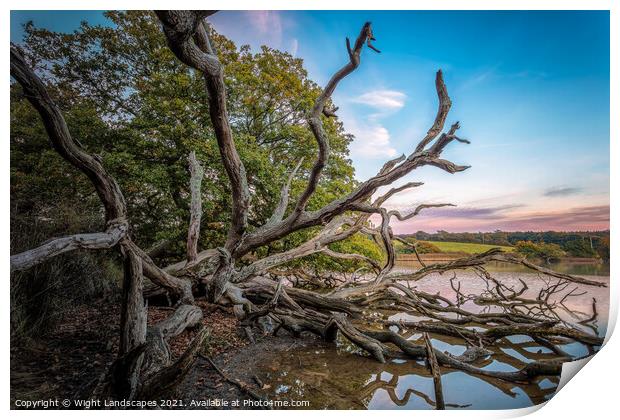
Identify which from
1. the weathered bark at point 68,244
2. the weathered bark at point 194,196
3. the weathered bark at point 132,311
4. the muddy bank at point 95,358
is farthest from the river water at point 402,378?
the weathered bark at point 194,196

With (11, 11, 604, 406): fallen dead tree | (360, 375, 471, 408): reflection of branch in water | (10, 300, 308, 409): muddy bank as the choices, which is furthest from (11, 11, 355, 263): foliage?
(360, 375, 471, 408): reflection of branch in water

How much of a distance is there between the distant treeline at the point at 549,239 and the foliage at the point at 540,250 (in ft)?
0.15

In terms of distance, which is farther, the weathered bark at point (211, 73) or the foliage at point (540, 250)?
the foliage at point (540, 250)

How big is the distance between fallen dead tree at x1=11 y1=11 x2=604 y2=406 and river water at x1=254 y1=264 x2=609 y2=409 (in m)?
0.13

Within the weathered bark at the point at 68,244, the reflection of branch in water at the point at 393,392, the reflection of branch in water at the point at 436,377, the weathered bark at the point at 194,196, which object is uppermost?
the weathered bark at the point at 194,196

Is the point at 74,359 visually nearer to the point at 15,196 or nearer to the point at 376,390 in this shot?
the point at 15,196

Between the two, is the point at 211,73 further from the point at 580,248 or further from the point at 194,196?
the point at 580,248

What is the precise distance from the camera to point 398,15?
2.71 meters

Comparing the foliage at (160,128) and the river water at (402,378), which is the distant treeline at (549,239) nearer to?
the river water at (402,378)

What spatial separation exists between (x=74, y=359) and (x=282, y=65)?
518 centimetres

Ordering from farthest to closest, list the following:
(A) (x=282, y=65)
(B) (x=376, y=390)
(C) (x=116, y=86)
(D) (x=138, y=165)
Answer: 1. (A) (x=282, y=65)
2. (D) (x=138, y=165)
3. (C) (x=116, y=86)
4. (B) (x=376, y=390)

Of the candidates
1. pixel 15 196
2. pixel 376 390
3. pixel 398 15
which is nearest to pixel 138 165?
pixel 15 196

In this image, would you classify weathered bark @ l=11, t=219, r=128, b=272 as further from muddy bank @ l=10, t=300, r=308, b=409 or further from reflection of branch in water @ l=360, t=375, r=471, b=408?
reflection of branch in water @ l=360, t=375, r=471, b=408

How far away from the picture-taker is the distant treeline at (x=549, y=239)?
111 inches
